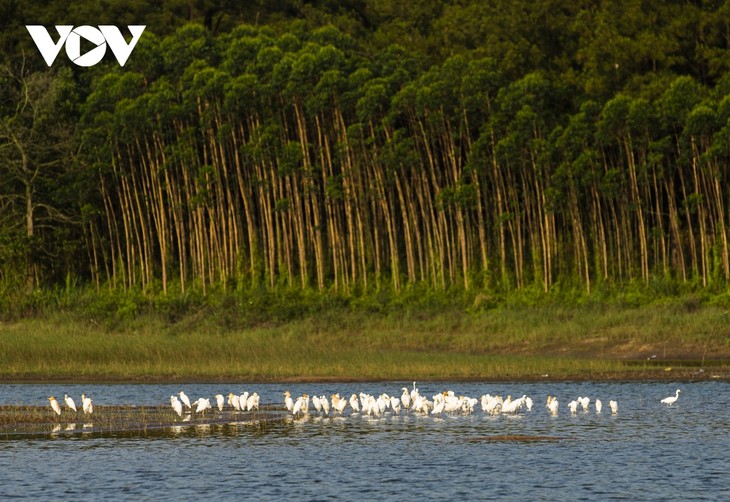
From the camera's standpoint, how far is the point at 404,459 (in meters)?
22.0

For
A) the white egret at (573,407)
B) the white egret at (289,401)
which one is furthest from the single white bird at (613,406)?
the white egret at (289,401)

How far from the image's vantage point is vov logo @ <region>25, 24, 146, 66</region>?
177 ft

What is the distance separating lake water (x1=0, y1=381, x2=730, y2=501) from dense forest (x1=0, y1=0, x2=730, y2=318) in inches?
643

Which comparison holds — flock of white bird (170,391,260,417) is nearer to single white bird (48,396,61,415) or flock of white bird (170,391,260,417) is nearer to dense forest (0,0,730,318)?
single white bird (48,396,61,415)

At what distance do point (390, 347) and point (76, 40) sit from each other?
20395 millimetres

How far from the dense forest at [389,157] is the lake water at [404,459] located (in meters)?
16.3

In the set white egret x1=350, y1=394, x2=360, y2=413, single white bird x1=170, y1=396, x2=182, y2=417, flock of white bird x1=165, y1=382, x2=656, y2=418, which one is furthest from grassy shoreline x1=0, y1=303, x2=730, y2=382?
single white bird x1=170, y1=396, x2=182, y2=417

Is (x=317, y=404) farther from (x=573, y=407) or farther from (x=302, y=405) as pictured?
(x=573, y=407)

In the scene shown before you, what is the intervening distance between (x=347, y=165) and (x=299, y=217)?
2.23 metres

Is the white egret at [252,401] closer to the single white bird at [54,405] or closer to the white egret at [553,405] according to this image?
the single white bird at [54,405]

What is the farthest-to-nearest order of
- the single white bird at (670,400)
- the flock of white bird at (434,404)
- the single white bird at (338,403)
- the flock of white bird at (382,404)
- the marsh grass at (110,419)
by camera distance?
1. the single white bird at (670,400)
2. the single white bird at (338,403)
3. the flock of white bird at (434,404)
4. the flock of white bird at (382,404)
5. the marsh grass at (110,419)

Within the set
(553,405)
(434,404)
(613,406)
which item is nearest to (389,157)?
(434,404)

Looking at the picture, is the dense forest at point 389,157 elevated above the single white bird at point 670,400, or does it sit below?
above

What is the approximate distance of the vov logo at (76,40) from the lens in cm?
5406
